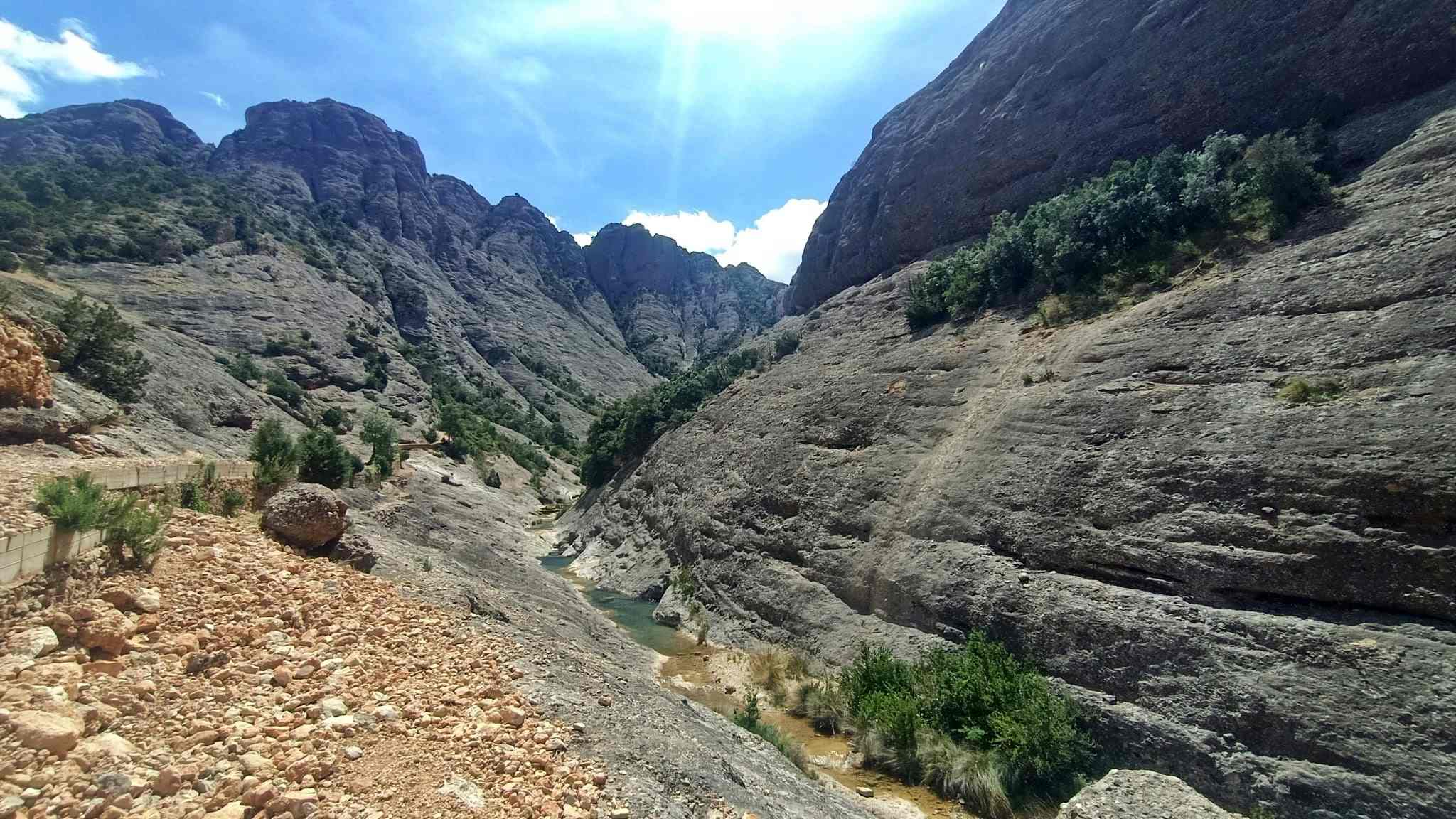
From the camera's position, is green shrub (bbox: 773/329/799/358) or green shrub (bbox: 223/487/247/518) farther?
green shrub (bbox: 773/329/799/358)

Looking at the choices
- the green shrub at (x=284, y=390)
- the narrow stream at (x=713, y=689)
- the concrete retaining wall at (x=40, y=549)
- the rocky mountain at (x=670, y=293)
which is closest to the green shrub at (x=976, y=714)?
the narrow stream at (x=713, y=689)

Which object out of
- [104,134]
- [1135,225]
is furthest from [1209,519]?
[104,134]

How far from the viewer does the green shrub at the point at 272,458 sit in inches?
594

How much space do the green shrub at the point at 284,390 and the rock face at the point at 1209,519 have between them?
4396cm

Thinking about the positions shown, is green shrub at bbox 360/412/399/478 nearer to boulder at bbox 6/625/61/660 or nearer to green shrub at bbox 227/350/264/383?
green shrub at bbox 227/350/264/383

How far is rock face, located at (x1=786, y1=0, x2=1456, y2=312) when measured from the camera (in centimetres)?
2402

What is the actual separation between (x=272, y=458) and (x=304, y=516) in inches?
244

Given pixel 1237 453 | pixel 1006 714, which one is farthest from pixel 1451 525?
pixel 1006 714

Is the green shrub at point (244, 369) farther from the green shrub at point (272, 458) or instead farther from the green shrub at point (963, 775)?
the green shrub at point (963, 775)

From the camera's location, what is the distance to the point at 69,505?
776cm

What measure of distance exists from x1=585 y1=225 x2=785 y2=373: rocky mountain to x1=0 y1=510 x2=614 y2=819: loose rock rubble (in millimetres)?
134310

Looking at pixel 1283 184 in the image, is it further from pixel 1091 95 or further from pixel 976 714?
pixel 976 714

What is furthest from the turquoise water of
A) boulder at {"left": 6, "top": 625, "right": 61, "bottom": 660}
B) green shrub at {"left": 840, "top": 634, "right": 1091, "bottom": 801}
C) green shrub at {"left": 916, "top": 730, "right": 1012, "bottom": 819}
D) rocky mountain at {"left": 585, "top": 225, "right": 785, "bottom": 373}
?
rocky mountain at {"left": 585, "top": 225, "right": 785, "bottom": 373}

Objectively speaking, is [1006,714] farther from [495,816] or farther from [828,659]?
[495,816]
